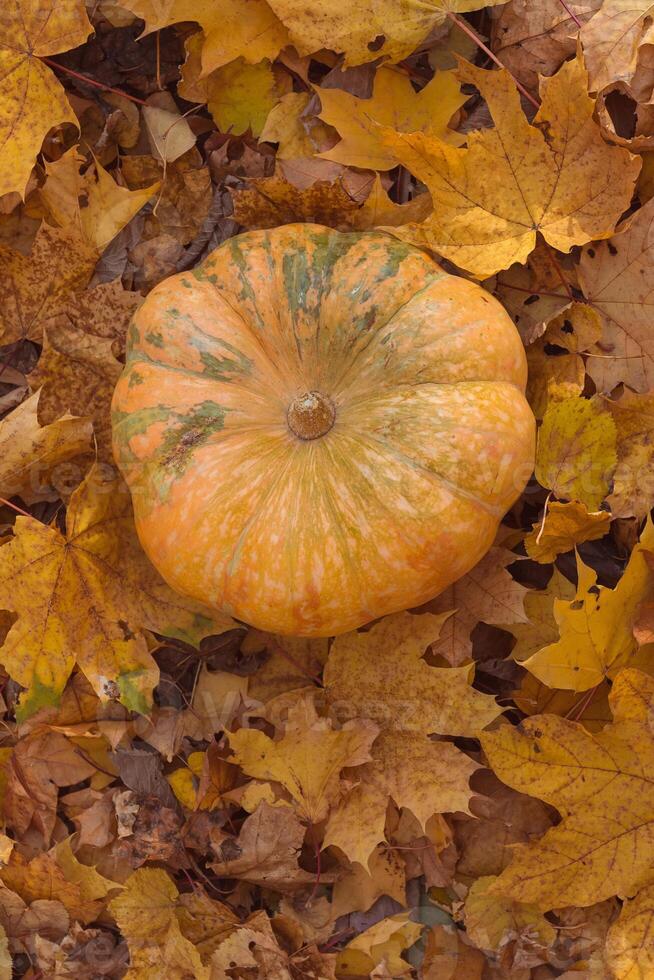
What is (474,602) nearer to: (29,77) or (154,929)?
(154,929)

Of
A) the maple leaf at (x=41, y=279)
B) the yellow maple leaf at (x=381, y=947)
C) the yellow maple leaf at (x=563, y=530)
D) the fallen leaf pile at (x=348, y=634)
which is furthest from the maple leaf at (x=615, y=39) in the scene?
the yellow maple leaf at (x=381, y=947)

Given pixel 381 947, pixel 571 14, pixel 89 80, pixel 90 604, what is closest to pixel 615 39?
pixel 571 14

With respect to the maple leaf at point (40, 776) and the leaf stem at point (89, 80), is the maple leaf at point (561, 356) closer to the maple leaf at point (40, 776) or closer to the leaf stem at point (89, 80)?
the leaf stem at point (89, 80)

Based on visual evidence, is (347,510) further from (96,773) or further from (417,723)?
(96,773)

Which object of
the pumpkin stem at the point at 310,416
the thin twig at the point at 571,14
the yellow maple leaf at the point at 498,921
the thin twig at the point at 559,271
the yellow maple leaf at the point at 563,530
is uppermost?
the thin twig at the point at 571,14

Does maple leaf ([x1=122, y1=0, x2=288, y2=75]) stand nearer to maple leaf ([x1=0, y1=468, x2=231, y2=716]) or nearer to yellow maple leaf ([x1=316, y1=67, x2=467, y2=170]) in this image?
yellow maple leaf ([x1=316, y1=67, x2=467, y2=170])
